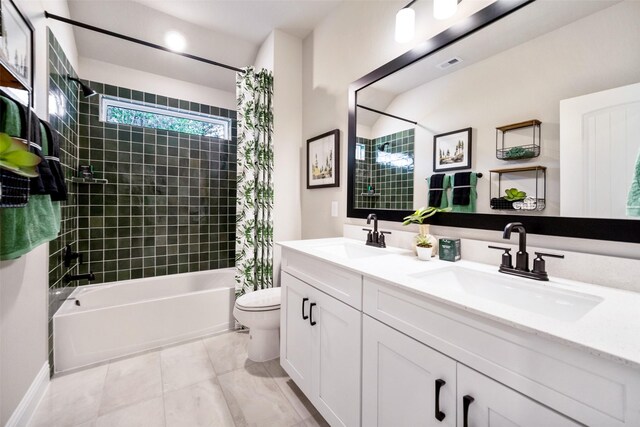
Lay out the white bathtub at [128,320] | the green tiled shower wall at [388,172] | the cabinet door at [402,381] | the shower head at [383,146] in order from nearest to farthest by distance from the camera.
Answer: the cabinet door at [402,381], the green tiled shower wall at [388,172], the shower head at [383,146], the white bathtub at [128,320]

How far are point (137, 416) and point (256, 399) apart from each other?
2.03 ft

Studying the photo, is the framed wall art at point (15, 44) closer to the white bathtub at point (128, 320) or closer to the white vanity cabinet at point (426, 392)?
the white bathtub at point (128, 320)

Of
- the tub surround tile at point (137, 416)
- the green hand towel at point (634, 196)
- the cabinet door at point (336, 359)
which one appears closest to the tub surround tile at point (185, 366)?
the tub surround tile at point (137, 416)

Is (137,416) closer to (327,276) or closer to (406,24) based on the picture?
(327,276)

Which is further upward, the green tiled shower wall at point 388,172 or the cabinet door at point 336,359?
the green tiled shower wall at point 388,172

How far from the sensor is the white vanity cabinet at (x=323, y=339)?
111 cm

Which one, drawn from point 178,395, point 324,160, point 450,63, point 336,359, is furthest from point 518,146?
point 178,395

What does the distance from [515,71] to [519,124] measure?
218 millimetres

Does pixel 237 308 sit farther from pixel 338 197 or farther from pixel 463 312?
pixel 463 312

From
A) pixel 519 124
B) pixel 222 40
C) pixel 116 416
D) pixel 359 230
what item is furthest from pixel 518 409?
pixel 222 40

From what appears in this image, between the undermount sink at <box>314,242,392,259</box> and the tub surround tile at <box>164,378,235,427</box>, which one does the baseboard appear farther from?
the undermount sink at <box>314,242,392,259</box>

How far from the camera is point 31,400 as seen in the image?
4.67 feet

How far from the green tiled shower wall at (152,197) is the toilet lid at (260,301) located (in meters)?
1.33

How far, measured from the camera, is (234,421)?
1402mm
